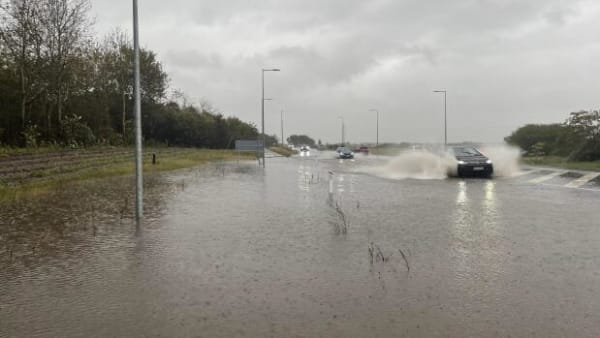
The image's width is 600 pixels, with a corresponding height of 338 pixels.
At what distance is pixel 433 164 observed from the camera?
84.9 ft

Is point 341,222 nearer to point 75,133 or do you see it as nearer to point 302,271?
point 302,271

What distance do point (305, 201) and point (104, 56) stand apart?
1623 inches

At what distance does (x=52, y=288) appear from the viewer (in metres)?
5.54

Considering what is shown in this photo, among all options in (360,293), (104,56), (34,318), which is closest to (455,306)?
(360,293)

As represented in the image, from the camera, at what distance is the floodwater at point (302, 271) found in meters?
4.46

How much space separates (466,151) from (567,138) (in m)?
17.3

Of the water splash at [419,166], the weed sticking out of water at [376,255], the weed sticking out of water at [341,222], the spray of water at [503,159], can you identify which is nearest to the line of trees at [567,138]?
the spray of water at [503,159]

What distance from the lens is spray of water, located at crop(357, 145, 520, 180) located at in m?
24.1

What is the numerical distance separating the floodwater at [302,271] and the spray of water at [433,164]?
37.6 feet

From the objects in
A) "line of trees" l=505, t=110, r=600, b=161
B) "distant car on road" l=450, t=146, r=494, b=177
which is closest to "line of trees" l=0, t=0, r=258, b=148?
"distant car on road" l=450, t=146, r=494, b=177

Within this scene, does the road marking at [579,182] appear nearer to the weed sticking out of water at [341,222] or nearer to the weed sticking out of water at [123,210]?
the weed sticking out of water at [341,222]

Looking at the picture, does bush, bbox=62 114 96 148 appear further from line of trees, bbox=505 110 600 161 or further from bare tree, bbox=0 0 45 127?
line of trees, bbox=505 110 600 161

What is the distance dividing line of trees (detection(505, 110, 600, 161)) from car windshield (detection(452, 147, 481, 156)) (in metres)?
12.3

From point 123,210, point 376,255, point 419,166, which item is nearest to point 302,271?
point 376,255
